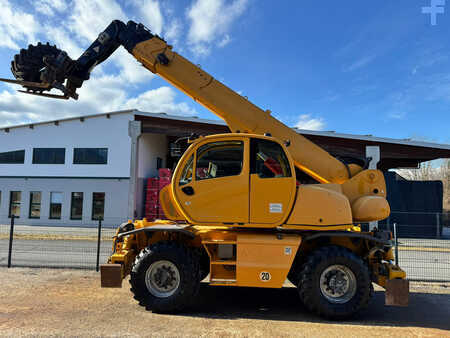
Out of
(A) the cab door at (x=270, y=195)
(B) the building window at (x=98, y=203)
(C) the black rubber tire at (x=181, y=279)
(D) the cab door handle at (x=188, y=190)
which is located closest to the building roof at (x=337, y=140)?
(B) the building window at (x=98, y=203)

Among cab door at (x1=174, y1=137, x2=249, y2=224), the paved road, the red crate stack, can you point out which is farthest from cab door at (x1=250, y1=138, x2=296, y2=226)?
the red crate stack

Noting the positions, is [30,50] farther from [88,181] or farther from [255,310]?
[88,181]

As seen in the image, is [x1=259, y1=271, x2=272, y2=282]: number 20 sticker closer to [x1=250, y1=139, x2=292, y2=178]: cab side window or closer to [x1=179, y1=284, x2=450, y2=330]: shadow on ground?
[x1=179, y1=284, x2=450, y2=330]: shadow on ground

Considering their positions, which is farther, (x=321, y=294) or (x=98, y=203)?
(x=98, y=203)

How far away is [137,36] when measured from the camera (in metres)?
6.74

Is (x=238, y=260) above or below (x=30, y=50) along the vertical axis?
below

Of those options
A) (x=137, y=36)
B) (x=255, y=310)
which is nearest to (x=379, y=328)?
(x=255, y=310)

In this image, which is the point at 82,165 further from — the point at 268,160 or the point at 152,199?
the point at 268,160

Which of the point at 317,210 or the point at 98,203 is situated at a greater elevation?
the point at 317,210

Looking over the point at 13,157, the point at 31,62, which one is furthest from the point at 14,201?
the point at 31,62

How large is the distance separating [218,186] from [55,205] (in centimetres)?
1951

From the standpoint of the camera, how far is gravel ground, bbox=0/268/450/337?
183 inches

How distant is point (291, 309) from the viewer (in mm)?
5758

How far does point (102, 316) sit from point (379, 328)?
Answer: 4.60 m
